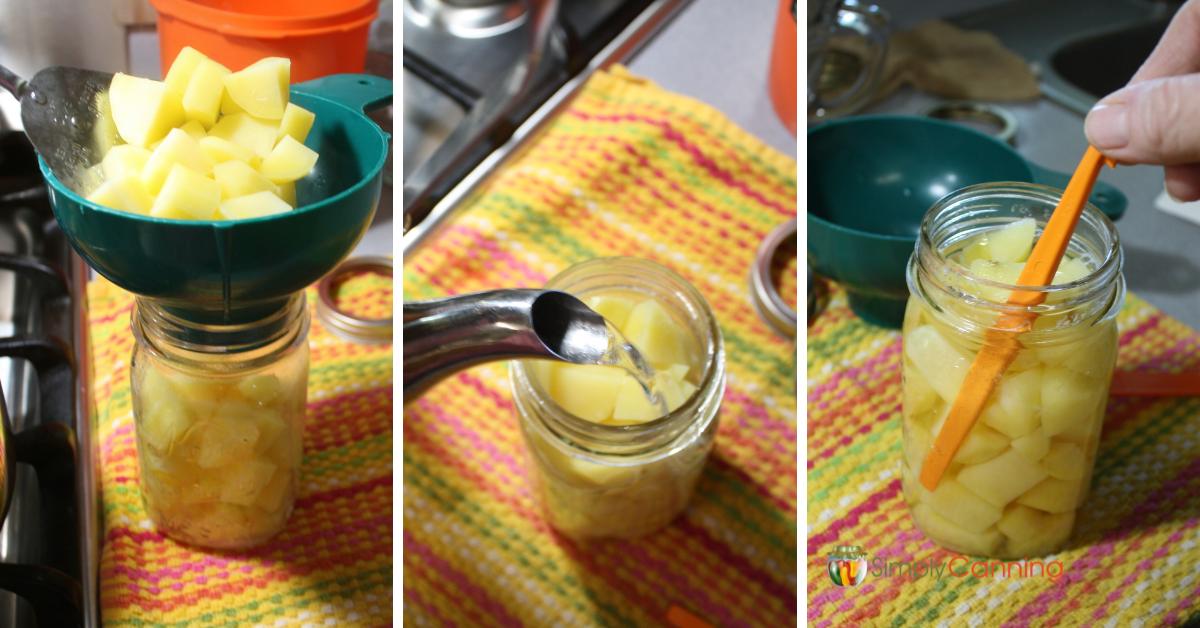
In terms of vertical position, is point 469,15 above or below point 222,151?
below

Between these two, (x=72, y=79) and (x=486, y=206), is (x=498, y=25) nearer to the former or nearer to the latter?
(x=486, y=206)

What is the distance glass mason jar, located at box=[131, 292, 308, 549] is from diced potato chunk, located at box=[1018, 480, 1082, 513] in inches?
13.0

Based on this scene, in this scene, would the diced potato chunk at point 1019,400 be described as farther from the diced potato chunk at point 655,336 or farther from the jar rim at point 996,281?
the diced potato chunk at point 655,336

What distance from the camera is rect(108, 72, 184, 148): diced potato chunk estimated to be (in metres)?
0.43

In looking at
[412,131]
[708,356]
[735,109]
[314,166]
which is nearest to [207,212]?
[314,166]

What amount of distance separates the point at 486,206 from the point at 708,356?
236 millimetres

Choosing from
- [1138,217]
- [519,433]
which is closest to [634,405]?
[519,433]

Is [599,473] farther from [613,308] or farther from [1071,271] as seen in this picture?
[1071,271]

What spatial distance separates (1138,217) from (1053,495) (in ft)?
0.93

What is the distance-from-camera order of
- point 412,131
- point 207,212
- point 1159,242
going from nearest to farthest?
point 207,212 < point 1159,242 < point 412,131

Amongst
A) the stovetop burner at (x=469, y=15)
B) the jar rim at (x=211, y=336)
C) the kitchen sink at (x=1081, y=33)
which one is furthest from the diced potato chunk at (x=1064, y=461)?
the stovetop burner at (x=469, y=15)

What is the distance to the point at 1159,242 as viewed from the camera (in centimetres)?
71

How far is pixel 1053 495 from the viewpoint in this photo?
52 centimetres

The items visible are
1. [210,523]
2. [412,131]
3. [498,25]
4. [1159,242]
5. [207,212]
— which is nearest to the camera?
[207,212]
